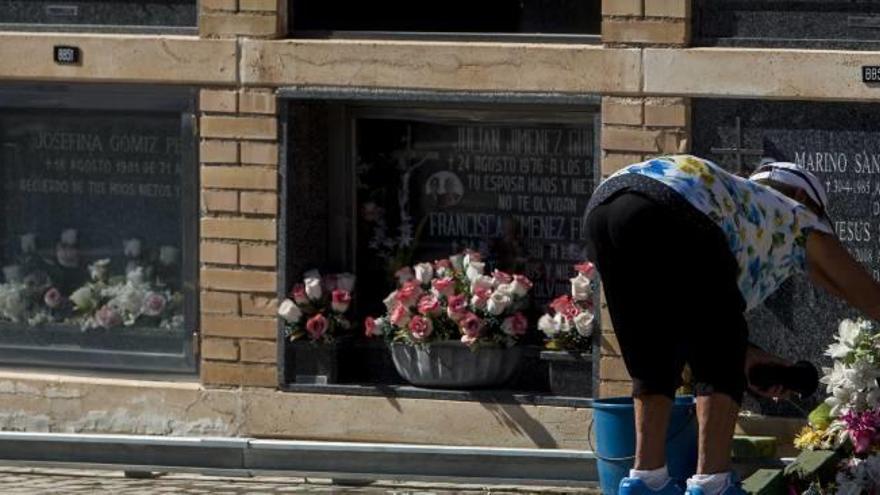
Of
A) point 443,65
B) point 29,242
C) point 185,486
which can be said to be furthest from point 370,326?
point 29,242

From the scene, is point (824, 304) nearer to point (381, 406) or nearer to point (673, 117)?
point (673, 117)

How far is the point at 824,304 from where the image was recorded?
1001 centimetres

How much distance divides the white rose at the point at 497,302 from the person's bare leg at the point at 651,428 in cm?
330

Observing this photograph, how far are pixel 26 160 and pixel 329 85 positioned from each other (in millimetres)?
1800

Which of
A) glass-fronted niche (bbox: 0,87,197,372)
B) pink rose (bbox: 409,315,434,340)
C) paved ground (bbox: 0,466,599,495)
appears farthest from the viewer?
glass-fronted niche (bbox: 0,87,197,372)

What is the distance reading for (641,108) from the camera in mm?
10156

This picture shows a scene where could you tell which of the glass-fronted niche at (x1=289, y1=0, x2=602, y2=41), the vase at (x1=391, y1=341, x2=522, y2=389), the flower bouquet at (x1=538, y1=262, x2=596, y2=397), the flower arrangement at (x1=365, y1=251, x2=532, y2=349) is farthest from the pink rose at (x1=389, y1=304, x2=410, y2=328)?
the glass-fronted niche at (x1=289, y1=0, x2=602, y2=41)

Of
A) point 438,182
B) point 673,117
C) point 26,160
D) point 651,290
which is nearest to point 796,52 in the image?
point 673,117

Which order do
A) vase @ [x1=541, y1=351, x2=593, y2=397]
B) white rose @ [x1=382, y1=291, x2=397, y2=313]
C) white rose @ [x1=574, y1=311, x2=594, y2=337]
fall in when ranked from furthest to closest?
white rose @ [x1=382, y1=291, x2=397, y2=313], vase @ [x1=541, y1=351, x2=593, y2=397], white rose @ [x1=574, y1=311, x2=594, y2=337]

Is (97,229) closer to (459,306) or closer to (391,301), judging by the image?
(391,301)

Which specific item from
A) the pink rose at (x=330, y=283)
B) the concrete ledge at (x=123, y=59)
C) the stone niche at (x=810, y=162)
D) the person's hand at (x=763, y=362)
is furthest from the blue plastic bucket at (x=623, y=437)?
the concrete ledge at (x=123, y=59)

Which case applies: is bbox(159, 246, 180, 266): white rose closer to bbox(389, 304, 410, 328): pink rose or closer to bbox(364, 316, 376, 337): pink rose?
bbox(364, 316, 376, 337): pink rose

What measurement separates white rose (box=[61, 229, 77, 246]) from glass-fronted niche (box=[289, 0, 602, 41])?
162cm

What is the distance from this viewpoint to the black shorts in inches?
276
